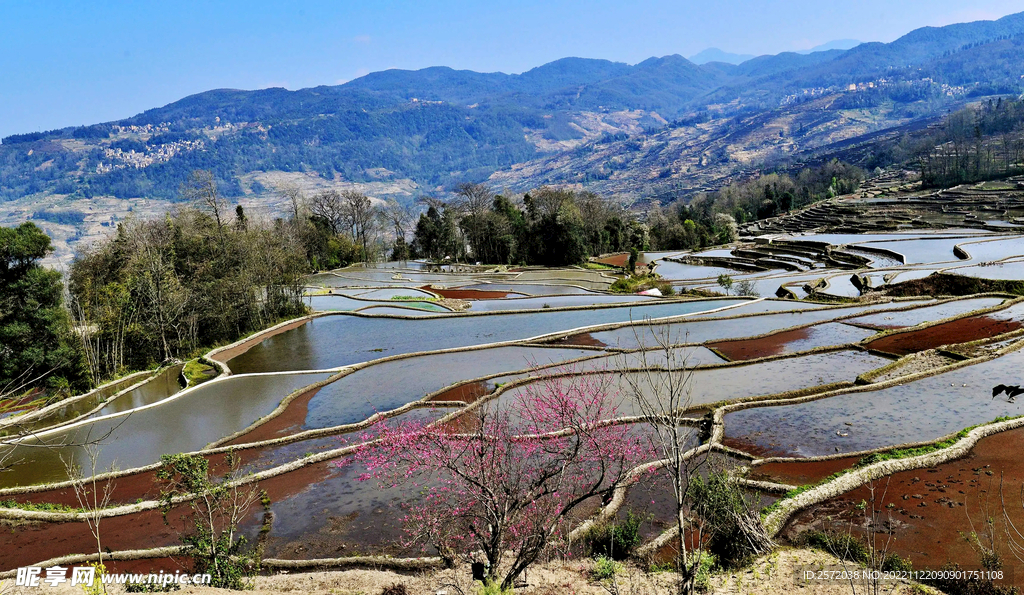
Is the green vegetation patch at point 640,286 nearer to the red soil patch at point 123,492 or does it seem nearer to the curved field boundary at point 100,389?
the curved field boundary at point 100,389

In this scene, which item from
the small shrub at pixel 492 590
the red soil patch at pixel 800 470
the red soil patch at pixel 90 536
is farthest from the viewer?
the red soil patch at pixel 800 470

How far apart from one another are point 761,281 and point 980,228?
35443 mm

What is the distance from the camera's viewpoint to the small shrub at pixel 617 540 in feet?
37.2

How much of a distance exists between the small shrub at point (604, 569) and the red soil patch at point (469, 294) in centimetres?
3745

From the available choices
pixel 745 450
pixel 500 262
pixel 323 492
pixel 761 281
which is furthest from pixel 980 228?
pixel 323 492

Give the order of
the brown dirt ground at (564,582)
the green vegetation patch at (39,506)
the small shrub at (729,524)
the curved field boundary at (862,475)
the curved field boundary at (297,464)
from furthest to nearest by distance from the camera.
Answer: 1. the green vegetation patch at (39,506)
2. the curved field boundary at (297,464)
3. the curved field boundary at (862,475)
4. the small shrub at (729,524)
5. the brown dirt ground at (564,582)

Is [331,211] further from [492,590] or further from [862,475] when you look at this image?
[492,590]

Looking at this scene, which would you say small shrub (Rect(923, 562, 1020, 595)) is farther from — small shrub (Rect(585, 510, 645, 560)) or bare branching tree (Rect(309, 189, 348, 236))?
bare branching tree (Rect(309, 189, 348, 236))

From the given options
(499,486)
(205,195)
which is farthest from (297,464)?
(205,195)

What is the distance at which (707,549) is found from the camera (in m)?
10.9

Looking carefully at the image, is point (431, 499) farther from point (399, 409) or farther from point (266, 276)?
point (266, 276)

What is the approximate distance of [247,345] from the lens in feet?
113

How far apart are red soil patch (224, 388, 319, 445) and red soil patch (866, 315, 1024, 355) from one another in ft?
78.4

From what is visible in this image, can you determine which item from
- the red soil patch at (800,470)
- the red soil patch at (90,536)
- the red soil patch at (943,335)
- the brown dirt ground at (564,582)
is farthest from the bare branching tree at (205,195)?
the red soil patch at (943,335)
